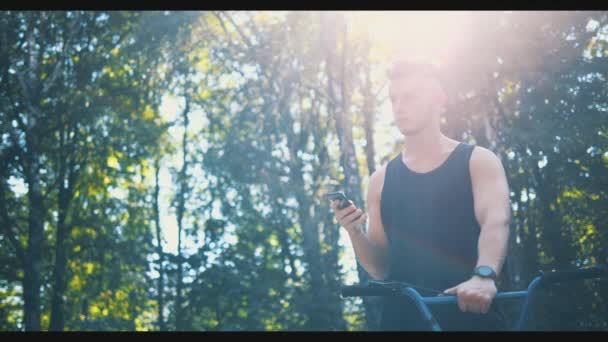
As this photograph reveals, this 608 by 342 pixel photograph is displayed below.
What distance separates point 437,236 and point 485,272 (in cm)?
38

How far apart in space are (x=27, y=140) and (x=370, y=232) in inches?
588

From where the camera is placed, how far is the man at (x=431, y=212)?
242cm

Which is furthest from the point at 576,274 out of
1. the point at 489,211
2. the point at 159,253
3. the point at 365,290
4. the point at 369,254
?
the point at 159,253

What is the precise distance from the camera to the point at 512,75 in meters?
11.9

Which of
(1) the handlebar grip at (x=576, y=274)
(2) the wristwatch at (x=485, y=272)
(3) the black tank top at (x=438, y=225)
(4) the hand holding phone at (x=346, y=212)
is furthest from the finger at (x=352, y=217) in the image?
(1) the handlebar grip at (x=576, y=274)

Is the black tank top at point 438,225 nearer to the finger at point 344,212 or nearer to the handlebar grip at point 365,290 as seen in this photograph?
the finger at point 344,212

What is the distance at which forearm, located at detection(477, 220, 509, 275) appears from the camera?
7.55 feet

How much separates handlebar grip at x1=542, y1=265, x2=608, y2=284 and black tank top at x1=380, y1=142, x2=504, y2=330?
30cm

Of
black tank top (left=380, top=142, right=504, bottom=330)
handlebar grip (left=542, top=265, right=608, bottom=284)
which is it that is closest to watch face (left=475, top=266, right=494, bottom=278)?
handlebar grip (left=542, top=265, right=608, bottom=284)

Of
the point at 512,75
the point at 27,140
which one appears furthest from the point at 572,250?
the point at 27,140

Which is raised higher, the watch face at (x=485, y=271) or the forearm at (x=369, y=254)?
the forearm at (x=369, y=254)

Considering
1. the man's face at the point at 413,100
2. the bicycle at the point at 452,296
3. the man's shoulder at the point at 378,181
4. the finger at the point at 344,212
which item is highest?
the man's face at the point at 413,100

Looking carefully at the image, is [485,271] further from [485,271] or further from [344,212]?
[344,212]

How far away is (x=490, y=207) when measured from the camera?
8.00 feet
